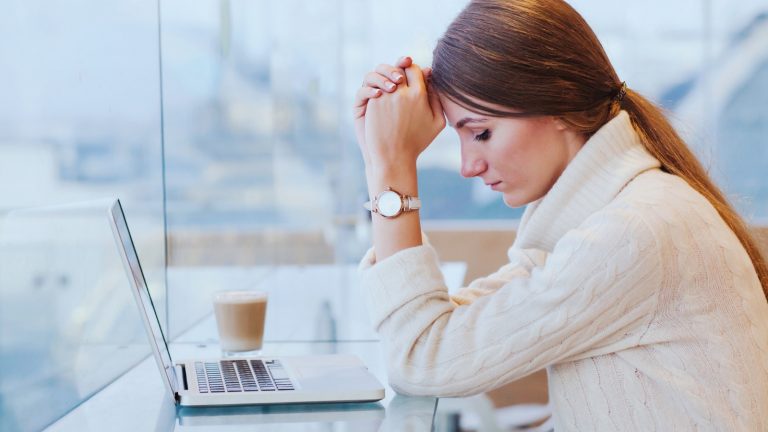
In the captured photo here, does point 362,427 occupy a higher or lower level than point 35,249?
lower

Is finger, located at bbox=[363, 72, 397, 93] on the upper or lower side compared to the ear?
upper

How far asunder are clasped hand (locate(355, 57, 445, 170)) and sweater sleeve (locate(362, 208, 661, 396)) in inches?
5.7

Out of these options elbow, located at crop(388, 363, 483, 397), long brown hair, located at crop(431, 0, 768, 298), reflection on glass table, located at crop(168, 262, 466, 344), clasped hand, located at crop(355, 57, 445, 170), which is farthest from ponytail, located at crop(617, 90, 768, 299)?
reflection on glass table, located at crop(168, 262, 466, 344)

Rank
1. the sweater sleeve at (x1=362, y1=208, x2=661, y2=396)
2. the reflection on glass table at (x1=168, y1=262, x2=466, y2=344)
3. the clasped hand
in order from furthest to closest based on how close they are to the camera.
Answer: the reflection on glass table at (x1=168, y1=262, x2=466, y2=344)
the clasped hand
the sweater sleeve at (x1=362, y1=208, x2=661, y2=396)

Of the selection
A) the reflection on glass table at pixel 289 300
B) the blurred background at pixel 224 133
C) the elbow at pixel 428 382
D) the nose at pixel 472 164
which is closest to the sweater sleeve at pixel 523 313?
the elbow at pixel 428 382

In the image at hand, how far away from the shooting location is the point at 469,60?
3.56 feet

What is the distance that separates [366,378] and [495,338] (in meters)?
0.21

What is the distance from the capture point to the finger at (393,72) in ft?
3.94

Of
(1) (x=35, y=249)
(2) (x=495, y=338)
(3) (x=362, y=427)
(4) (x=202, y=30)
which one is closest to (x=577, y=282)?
(2) (x=495, y=338)

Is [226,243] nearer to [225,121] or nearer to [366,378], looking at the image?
[225,121]

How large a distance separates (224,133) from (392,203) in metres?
2.06

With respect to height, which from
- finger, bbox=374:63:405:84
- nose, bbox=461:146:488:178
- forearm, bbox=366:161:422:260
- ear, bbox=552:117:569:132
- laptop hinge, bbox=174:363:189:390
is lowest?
laptop hinge, bbox=174:363:189:390

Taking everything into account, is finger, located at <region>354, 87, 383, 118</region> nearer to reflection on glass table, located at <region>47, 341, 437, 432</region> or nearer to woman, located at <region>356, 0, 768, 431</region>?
woman, located at <region>356, 0, 768, 431</region>

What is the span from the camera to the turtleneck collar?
3.50ft
